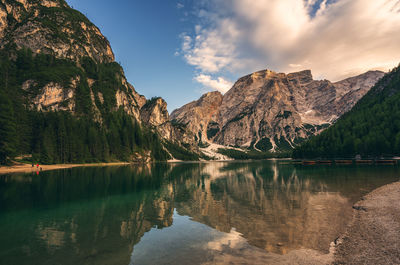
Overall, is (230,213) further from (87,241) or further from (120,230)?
(87,241)

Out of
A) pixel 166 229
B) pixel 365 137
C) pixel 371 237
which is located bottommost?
pixel 166 229

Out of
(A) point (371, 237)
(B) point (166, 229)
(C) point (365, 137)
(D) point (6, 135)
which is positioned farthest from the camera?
(C) point (365, 137)

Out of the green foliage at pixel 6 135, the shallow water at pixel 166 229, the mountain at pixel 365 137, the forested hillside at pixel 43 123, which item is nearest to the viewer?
the shallow water at pixel 166 229

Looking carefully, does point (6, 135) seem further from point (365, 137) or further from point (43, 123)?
point (365, 137)

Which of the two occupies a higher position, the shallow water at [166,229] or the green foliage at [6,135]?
the green foliage at [6,135]

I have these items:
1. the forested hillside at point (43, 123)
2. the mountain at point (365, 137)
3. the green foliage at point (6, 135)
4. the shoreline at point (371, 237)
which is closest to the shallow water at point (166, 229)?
the shoreline at point (371, 237)

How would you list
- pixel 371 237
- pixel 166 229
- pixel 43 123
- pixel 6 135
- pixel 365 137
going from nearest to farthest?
pixel 371 237
pixel 166 229
pixel 6 135
pixel 43 123
pixel 365 137

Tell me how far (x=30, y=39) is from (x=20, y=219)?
238 meters

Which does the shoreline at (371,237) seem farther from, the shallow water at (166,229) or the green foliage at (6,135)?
the green foliage at (6,135)

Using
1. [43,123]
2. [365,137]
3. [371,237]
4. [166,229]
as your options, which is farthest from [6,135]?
[365,137]

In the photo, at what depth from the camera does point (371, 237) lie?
1830 cm

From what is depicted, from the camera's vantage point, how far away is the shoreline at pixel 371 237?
1433 centimetres

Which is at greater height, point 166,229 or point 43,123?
point 43,123

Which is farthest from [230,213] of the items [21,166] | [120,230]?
[21,166]
